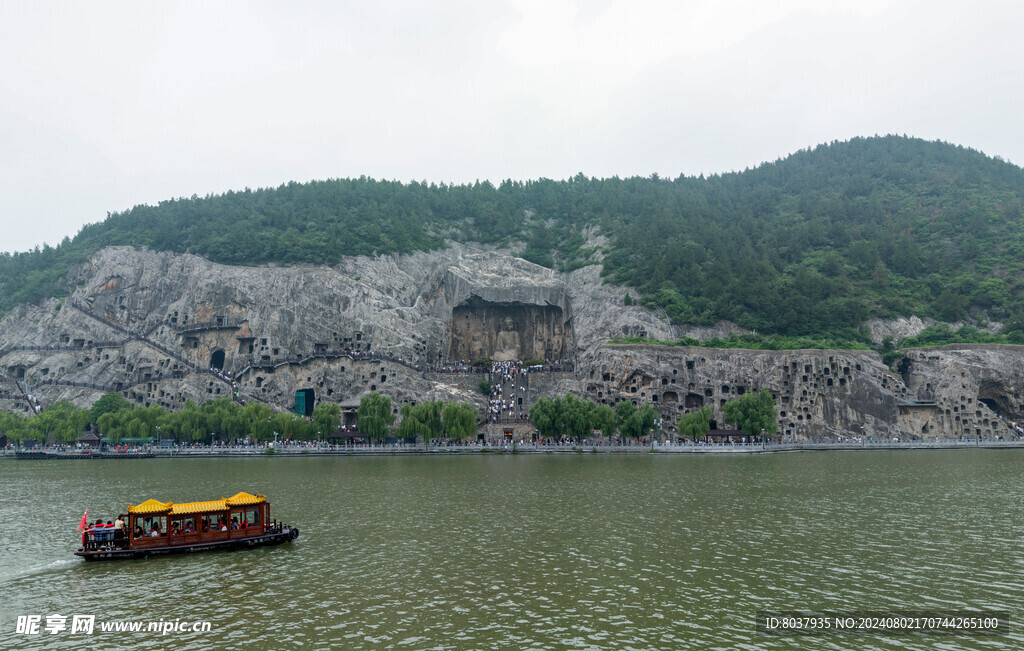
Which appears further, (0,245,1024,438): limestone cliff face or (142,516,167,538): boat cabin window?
(0,245,1024,438): limestone cliff face

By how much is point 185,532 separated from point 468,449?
49.1 metres

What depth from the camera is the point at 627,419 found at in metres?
78.2

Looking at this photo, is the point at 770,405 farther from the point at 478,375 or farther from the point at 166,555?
the point at 166,555

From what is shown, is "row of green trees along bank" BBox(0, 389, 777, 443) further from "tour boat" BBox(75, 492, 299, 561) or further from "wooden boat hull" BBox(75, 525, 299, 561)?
Result: "wooden boat hull" BBox(75, 525, 299, 561)

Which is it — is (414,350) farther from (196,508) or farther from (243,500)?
(196,508)

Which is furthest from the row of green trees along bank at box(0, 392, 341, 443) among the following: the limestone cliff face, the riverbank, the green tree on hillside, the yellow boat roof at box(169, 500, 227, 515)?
the yellow boat roof at box(169, 500, 227, 515)

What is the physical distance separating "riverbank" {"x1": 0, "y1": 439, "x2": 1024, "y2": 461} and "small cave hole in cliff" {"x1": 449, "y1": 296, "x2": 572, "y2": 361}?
125 feet

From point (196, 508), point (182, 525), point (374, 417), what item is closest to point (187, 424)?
point (374, 417)

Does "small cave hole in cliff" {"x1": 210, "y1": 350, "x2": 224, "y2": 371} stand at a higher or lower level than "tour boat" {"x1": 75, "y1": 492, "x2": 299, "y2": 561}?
higher

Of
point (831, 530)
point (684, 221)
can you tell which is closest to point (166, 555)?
point (831, 530)

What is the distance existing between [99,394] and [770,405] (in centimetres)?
8874

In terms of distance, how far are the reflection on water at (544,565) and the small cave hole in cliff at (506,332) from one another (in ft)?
228

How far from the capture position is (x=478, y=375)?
3706 inches

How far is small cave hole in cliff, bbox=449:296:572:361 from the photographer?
11394 cm
